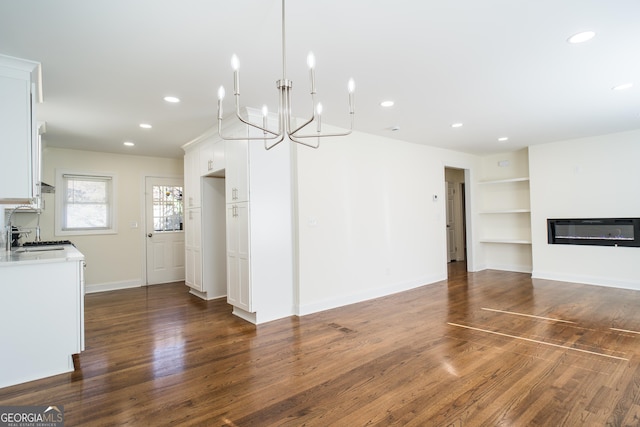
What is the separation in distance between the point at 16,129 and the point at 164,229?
13.9 feet

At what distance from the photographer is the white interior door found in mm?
6477

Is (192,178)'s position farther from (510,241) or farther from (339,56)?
(510,241)

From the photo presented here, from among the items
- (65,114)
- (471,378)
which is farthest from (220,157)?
(471,378)

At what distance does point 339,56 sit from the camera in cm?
261

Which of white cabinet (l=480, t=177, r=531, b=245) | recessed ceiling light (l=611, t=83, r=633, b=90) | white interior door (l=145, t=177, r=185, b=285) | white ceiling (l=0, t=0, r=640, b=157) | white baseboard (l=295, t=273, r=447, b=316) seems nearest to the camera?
white ceiling (l=0, t=0, r=640, b=157)

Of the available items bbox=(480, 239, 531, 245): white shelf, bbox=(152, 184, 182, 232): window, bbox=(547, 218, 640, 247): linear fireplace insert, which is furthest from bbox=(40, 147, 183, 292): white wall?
bbox=(547, 218, 640, 247): linear fireplace insert

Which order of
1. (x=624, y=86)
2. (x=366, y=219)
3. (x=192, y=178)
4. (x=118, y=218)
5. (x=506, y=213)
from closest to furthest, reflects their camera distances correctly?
(x=624, y=86) < (x=366, y=219) < (x=192, y=178) < (x=118, y=218) < (x=506, y=213)

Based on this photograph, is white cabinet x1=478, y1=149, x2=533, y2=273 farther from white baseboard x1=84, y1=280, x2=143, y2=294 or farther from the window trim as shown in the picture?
the window trim

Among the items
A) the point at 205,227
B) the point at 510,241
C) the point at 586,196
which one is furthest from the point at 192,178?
the point at 586,196

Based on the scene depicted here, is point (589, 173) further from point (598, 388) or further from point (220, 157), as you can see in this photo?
point (220, 157)

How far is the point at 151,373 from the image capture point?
268 cm

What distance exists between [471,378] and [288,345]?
1.60 m

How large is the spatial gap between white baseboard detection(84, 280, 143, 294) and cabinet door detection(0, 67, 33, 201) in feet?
12.5

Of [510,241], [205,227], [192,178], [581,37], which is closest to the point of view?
[581,37]
